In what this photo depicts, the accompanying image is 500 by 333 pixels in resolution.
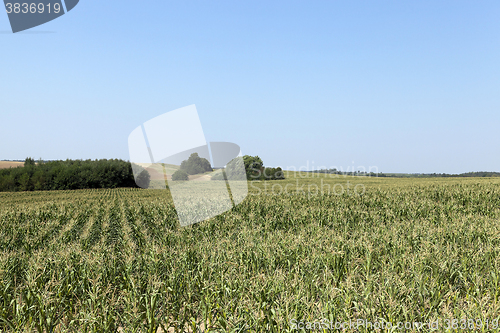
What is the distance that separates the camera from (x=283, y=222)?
12.3 m

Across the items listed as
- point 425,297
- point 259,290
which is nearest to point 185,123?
point 259,290

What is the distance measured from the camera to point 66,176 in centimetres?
7631

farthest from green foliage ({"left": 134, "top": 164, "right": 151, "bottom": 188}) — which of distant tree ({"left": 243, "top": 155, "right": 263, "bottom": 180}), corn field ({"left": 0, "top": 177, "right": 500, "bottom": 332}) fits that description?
distant tree ({"left": 243, "top": 155, "right": 263, "bottom": 180})

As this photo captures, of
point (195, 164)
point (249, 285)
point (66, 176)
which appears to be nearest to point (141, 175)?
point (195, 164)

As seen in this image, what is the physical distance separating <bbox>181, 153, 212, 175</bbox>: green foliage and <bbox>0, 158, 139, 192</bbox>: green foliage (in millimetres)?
80315

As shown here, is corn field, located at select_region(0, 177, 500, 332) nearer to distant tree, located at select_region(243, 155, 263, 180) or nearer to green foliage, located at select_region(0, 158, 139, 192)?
distant tree, located at select_region(243, 155, 263, 180)

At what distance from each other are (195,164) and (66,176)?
84.7 m

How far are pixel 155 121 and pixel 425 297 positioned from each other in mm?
7148

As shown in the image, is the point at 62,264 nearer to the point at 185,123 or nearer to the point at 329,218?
the point at 185,123

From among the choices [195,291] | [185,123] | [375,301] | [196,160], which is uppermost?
[185,123]

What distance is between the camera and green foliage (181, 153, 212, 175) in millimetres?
8303

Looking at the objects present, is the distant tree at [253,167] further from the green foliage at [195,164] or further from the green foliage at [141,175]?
the green foliage at [195,164]

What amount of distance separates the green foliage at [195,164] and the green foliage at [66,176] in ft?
264

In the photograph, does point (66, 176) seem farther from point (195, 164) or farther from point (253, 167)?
point (195, 164)
